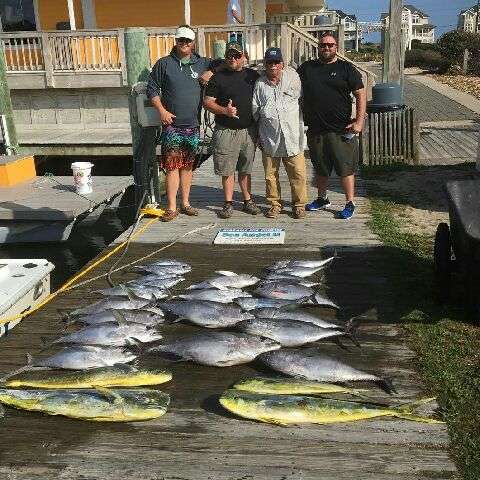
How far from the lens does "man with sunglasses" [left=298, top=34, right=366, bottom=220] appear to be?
21.2 ft

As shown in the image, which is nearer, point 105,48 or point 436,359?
point 436,359

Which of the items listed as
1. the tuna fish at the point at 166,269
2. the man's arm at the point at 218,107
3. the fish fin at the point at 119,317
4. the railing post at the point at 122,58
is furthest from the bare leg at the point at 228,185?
the railing post at the point at 122,58

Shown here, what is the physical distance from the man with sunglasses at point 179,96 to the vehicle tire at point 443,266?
10.9 feet

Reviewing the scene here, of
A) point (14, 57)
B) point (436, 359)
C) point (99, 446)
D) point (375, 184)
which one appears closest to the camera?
point (99, 446)

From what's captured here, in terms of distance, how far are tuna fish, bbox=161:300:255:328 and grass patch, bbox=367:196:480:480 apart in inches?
52.5

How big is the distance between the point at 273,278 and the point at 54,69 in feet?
42.9

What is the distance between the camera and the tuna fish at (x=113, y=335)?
4.09 meters

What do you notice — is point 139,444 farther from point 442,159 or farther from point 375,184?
point 442,159

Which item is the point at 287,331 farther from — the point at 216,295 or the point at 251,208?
the point at 251,208

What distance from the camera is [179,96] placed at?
668 cm

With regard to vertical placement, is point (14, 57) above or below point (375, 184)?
above

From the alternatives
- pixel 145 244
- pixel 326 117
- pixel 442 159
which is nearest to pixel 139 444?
pixel 145 244

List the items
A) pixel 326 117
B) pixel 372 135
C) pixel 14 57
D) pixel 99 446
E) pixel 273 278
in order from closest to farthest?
pixel 99 446 → pixel 273 278 → pixel 326 117 → pixel 372 135 → pixel 14 57

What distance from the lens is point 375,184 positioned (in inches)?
379
